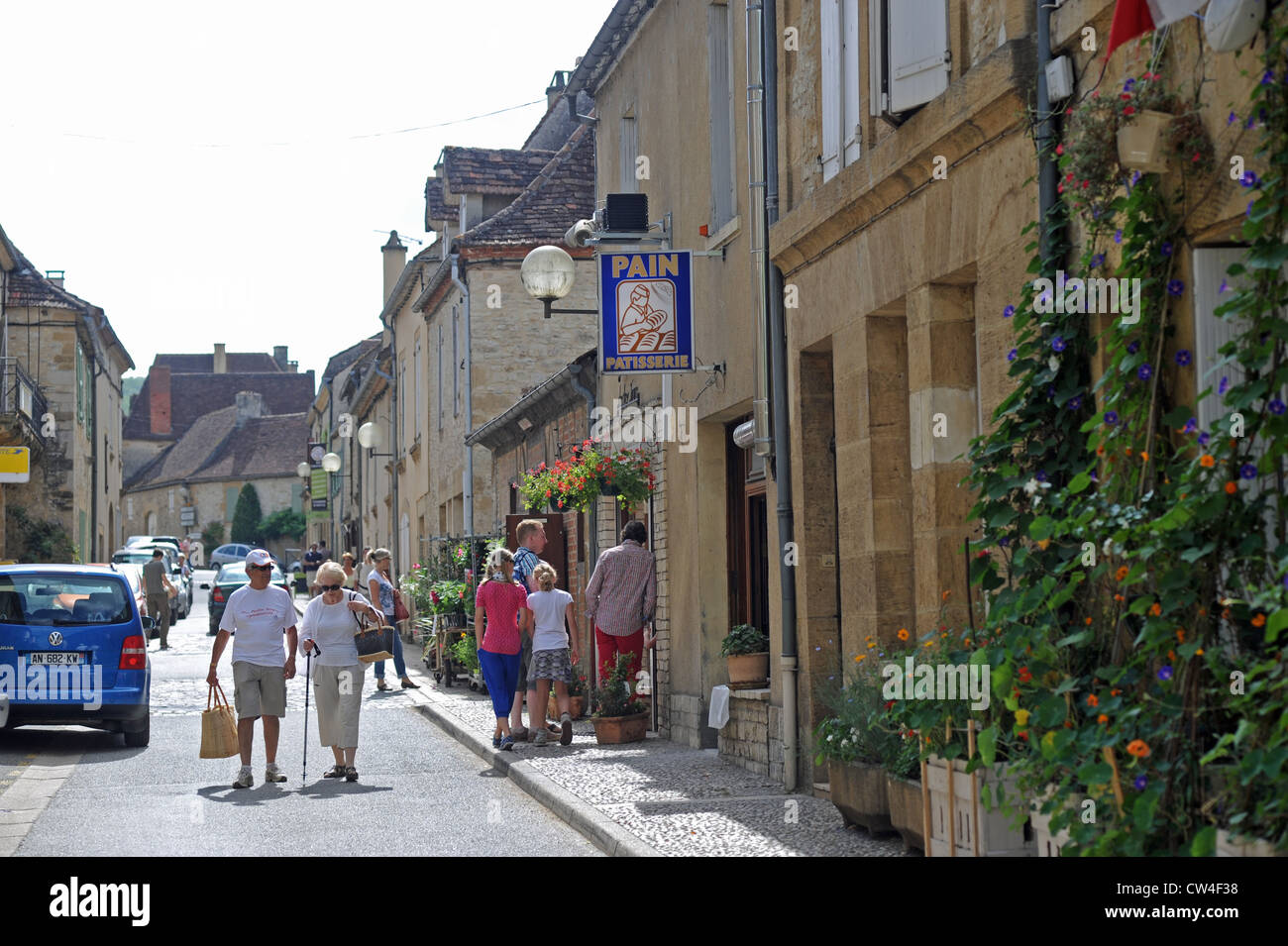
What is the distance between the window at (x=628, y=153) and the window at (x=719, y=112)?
294 centimetres

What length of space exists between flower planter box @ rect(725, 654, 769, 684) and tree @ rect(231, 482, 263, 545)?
71.4 m

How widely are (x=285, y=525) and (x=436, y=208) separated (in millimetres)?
51601

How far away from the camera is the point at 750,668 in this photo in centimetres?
1211

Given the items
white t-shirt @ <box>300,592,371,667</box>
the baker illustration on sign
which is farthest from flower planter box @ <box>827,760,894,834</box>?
the baker illustration on sign

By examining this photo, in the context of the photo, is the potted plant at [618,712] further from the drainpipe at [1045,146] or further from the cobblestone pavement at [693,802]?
the drainpipe at [1045,146]

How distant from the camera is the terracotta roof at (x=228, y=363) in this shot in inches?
4122

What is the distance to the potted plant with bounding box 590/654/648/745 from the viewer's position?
46.0 feet

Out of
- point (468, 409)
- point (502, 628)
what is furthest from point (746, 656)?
point (468, 409)

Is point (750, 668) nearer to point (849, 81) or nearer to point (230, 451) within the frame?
point (849, 81)

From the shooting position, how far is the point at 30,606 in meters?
14.0

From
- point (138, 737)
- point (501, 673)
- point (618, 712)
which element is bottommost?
point (138, 737)

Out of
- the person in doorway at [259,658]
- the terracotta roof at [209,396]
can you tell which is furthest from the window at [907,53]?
the terracotta roof at [209,396]

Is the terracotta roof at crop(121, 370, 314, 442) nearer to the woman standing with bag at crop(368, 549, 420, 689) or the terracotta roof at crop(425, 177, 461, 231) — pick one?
the terracotta roof at crop(425, 177, 461, 231)
